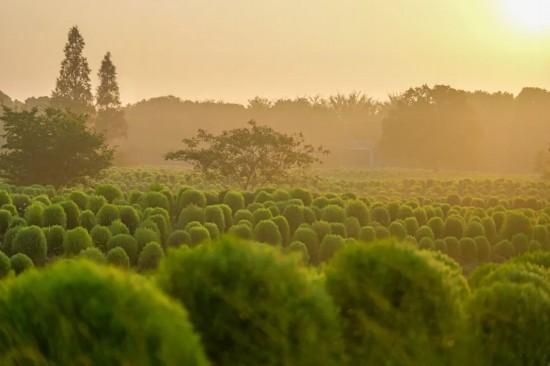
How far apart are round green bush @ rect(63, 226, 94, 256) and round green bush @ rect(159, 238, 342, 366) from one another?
14.4 metres

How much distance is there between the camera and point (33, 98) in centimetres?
13475

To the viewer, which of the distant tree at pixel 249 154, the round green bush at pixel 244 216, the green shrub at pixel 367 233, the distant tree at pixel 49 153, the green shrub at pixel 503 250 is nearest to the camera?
the green shrub at pixel 367 233

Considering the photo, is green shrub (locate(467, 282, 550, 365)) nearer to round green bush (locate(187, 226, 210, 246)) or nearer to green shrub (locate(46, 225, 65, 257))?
round green bush (locate(187, 226, 210, 246))

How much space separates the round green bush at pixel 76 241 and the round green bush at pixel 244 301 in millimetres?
14352

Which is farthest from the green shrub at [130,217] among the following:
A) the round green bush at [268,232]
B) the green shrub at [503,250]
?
the green shrub at [503,250]

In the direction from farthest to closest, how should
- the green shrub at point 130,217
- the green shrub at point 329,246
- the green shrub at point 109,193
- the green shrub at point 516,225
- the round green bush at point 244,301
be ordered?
the green shrub at point 516,225
the green shrub at point 109,193
the green shrub at point 329,246
the green shrub at point 130,217
the round green bush at point 244,301

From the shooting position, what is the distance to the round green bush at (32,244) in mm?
19656

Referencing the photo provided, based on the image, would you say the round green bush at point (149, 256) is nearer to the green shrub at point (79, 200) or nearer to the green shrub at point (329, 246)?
the green shrub at point (329, 246)

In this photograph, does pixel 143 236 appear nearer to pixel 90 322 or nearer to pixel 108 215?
pixel 108 215

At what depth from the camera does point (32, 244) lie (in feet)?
64.5

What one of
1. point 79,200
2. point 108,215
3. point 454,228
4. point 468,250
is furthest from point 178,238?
point 454,228

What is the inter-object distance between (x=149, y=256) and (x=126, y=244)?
1.09m

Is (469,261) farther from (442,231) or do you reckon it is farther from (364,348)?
(364,348)

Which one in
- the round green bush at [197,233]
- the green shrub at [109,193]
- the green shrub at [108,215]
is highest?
the green shrub at [109,193]
